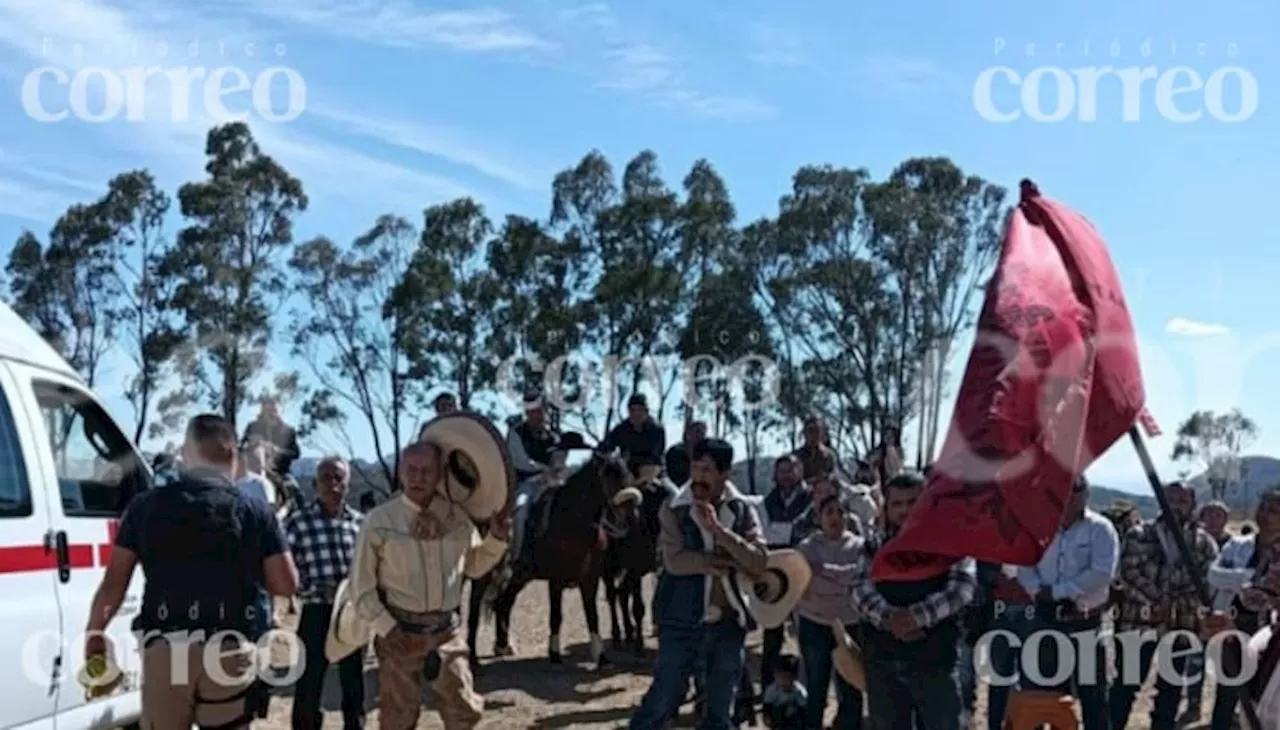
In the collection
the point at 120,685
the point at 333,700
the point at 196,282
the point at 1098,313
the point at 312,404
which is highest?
the point at 196,282

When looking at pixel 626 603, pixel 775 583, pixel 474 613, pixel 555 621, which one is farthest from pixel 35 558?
pixel 626 603

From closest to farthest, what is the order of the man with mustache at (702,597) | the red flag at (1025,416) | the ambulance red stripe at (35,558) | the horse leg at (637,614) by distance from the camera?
the red flag at (1025,416) → the ambulance red stripe at (35,558) → the man with mustache at (702,597) → the horse leg at (637,614)

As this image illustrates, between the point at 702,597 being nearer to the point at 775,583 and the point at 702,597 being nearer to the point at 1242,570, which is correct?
the point at 775,583

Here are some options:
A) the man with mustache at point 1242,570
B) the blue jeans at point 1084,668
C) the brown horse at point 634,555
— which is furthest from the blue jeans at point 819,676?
the brown horse at point 634,555

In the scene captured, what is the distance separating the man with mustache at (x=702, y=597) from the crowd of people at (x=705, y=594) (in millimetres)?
11

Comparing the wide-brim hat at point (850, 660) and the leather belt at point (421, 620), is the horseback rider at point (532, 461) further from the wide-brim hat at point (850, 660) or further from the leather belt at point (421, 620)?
the leather belt at point (421, 620)

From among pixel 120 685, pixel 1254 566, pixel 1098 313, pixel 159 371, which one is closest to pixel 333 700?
pixel 120 685

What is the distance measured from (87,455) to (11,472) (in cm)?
91

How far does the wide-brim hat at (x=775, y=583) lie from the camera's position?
737 centimetres

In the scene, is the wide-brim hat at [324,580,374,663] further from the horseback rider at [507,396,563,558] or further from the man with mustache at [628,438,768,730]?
the horseback rider at [507,396,563,558]

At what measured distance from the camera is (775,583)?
292 inches

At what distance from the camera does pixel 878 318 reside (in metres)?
39.3

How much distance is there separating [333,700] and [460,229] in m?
28.7

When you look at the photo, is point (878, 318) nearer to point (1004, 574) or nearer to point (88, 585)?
point (1004, 574)
